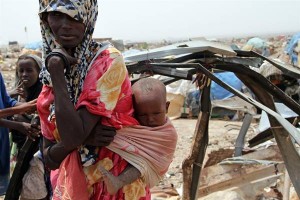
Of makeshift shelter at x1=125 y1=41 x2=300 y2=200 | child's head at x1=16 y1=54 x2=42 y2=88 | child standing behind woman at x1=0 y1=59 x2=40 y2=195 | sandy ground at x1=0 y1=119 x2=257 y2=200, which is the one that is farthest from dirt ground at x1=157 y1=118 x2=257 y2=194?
makeshift shelter at x1=125 y1=41 x2=300 y2=200

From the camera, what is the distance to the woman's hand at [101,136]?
1615mm

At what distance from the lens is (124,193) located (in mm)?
1761

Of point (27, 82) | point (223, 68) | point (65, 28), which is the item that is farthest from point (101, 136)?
point (27, 82)

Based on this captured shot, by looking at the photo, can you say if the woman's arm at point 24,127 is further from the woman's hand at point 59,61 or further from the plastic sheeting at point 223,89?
the plastic sheeting at point 223,89

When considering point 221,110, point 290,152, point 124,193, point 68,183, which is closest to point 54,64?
point 68,183

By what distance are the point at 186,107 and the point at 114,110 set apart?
8388mm

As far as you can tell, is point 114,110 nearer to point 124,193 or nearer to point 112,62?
point 112,62

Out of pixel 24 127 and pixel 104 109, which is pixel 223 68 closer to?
pixel 104 109

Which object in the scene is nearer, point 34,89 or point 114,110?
point 114,110

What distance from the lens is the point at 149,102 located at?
1719 mm

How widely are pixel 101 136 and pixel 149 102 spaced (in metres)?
0.25

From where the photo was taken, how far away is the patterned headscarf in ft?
5.08

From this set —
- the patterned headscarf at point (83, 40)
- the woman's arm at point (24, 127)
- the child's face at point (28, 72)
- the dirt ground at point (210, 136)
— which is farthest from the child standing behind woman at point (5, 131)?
the dirt ground at point (210, 136)

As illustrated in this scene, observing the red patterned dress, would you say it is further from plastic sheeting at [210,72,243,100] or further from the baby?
plastic sheeting at [210,72,243,100]
